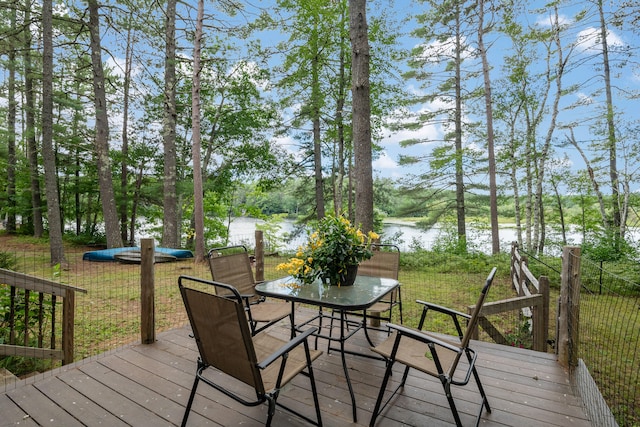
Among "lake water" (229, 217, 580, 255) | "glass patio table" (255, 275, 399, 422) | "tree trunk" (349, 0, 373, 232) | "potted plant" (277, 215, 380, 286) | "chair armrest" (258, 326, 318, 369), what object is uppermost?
"tree trunk" (349, 0, 373, 232)

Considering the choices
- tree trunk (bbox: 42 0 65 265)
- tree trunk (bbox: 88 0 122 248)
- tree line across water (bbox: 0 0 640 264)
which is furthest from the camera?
tree line across water (bbox: 0 0 640 264)

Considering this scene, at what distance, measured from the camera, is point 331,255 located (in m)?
2.49

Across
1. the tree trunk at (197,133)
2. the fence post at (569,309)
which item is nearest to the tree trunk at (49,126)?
the tree trunk at (197,133)

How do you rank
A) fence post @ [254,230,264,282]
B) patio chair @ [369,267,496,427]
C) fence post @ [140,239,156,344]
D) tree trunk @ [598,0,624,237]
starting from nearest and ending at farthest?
patio chair @ [369,267,496,427] < fence post @ [140,239,156,344] < fence post @ [254,230,264,282] < tree trunk @ [598,0,624,237]

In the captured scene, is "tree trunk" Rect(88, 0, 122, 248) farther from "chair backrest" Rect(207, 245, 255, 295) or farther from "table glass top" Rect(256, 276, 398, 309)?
"table glass top" Rect(256, 276, 398, 309)

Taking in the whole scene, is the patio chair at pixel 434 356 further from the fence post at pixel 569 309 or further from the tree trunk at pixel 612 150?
the tree trunk at pixel 612 150

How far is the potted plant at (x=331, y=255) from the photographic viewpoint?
97.5 inches

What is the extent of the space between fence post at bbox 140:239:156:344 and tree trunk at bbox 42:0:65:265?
20.5 ft

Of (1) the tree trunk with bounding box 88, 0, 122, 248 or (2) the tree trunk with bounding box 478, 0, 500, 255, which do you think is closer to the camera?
(1) the tree trunk with bounding box 88, 0, 122, 248

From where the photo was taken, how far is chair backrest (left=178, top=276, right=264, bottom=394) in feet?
4.83

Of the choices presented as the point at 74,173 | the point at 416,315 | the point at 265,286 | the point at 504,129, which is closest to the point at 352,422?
the point at 265,286

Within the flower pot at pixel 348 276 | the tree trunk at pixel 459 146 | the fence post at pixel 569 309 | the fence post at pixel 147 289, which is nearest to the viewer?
the fence post at pixel 569 309

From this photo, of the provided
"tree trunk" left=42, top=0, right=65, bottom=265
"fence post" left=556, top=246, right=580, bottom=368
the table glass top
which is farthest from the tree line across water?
"fence post" left=556, top=246, right=580, bottom=368

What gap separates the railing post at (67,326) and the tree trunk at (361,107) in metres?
3.33
